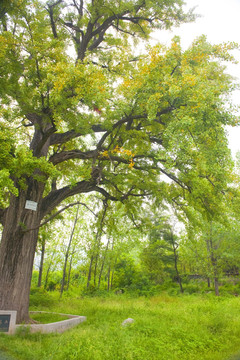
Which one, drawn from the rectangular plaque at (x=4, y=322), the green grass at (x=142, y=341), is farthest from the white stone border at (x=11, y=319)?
the green grass at (x=142, y=341)

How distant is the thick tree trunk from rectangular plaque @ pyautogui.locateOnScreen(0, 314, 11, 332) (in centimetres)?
70

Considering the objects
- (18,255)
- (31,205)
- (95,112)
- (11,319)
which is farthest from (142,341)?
(95,112)

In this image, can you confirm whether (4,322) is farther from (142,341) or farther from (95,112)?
(95,112)

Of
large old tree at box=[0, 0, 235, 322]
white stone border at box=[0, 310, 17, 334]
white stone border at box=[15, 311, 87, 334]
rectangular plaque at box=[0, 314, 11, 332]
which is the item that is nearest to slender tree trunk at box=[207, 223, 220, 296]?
large old tree at box=[0, 0, 235, 322]

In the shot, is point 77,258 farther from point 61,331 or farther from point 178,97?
point 178,97

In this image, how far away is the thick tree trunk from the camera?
757 centimetres

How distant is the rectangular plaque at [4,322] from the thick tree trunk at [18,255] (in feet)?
2.30

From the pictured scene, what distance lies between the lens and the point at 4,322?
668cm

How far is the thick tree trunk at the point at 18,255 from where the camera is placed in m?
7.57

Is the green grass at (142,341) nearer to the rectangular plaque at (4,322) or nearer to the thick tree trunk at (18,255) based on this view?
the rectangular plaque at (4,322)

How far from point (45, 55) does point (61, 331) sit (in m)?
8.24

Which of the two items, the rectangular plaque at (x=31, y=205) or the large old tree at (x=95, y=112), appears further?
the rectangular plaque at (x=31, y=205)

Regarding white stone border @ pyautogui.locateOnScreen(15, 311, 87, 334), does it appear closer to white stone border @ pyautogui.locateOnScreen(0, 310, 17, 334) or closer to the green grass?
white stone border @ pyautogui.locateOnScreen(0, 310, 17, 334)

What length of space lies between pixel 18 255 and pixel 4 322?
1.94 meters
